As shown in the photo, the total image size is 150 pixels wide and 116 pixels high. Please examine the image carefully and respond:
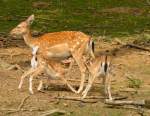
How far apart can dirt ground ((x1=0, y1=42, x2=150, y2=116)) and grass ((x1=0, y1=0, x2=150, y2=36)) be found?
3.24 metres

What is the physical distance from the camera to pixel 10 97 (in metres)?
12.1

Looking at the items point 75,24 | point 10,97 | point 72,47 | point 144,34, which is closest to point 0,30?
point 75,24

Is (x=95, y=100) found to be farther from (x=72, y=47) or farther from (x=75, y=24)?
(x=75, y=24)

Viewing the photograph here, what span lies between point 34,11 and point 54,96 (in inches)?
487

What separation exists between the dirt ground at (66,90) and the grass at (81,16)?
3.24 meters

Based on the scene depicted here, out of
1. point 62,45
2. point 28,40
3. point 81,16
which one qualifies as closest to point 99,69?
point 62,45

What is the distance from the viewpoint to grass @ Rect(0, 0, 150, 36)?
21156 mm

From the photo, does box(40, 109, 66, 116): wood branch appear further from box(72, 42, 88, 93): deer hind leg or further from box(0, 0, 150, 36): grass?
box(0, 0, 150, 36): grass

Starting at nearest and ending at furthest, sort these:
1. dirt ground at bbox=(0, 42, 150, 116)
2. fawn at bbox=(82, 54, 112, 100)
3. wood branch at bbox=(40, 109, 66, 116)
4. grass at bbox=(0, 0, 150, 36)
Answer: wood branch at bbox=(40, 109, 66, 116), dirt ground at bbox=(0, 42, 150, 116), fawn at bbox=(82, 54, 112, 100), grass at bbox=(0, 0, 150, 36)

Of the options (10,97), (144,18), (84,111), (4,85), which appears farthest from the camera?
(144,18)

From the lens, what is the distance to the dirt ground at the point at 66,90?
1128 cm

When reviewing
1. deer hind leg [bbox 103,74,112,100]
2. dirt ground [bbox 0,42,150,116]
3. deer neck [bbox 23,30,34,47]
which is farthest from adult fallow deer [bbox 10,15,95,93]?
deer hind leg [bbox 103,74,112,100]

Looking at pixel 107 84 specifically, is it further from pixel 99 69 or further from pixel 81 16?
pixel 81 16

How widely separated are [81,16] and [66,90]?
34.8ft
